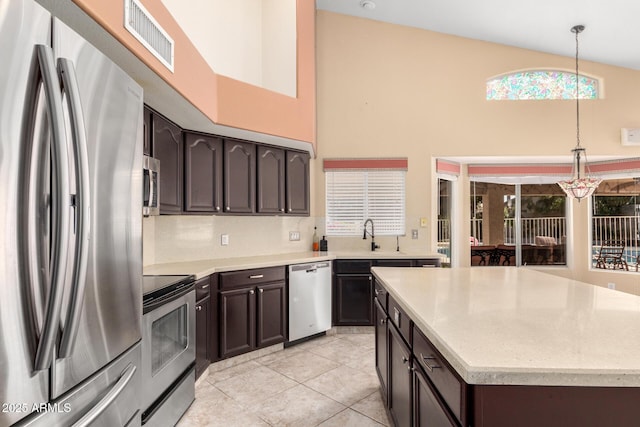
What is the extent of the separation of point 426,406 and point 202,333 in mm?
1973

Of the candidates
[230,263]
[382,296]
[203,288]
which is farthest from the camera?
[230,263]

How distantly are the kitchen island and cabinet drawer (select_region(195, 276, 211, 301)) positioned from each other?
165 cm

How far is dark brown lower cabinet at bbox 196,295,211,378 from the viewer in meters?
2.65

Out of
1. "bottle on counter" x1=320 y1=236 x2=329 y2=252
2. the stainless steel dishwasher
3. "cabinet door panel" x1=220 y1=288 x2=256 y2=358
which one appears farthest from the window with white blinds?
"cabinet door panel" x1=220 y1=288 x2=256 y2=358

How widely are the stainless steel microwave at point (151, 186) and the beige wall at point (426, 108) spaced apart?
2492 mm

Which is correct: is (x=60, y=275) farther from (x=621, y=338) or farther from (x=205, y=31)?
(x=205, y=31)

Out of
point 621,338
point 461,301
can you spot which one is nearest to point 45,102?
point 461,301

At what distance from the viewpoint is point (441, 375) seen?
113 centimetres

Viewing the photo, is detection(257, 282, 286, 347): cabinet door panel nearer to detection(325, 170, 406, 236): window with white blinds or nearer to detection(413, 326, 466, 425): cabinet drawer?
detection(325, 170, 406, 236): window with white blinds

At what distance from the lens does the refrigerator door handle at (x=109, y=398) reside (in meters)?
1.05

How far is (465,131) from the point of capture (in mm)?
4777

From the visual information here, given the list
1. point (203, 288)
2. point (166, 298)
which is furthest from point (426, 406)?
point (203, 288)

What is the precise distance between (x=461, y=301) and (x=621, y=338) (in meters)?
0.58

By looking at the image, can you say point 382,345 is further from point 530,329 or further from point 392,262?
point 392,262
